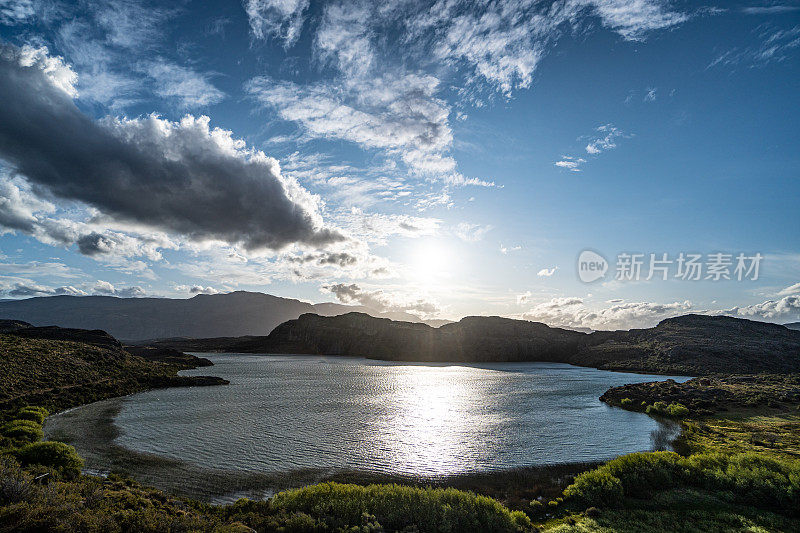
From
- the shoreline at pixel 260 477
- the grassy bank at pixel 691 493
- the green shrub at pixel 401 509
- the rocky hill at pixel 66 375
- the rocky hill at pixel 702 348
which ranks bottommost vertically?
the rocky hill at pixel 66 375

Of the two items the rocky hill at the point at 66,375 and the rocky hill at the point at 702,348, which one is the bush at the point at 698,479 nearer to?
the rocky hill at the point at 66,375

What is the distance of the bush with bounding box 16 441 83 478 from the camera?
23.0 meters

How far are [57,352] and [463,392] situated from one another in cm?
7693

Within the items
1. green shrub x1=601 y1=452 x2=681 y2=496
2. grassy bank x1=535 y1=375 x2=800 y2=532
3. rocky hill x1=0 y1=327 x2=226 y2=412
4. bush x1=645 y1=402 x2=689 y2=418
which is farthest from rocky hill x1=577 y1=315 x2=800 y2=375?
rocky hill x1=0 y1=327 x2=226 y2=412

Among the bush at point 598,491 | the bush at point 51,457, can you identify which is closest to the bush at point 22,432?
the bush at point 51,457

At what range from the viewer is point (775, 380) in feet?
266

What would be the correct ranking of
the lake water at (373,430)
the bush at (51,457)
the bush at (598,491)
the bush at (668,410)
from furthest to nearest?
the bush at (668,410), the lake water at (373,430), the bush at (51,457), the bush at (598,491)

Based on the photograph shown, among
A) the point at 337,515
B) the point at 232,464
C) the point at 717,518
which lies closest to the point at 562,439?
the point at 717,518

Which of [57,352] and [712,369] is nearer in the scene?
[57,352]

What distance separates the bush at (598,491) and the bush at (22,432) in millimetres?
41237

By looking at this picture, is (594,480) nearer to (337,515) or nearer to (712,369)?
(337,515)

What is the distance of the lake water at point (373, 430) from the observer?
31.0m

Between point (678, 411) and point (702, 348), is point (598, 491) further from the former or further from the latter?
point (702, 348)

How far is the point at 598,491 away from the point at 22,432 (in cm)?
4418
